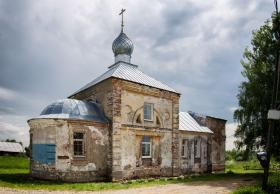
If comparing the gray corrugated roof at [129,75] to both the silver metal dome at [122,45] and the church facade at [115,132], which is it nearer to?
the church facade at [115,132]

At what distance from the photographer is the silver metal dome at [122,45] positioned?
22312 mm

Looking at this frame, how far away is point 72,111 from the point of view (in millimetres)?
17203

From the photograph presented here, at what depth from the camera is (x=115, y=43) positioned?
74.3ft


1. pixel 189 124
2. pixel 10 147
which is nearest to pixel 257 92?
pixel 189 124

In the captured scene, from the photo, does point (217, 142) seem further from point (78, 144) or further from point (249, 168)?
point (78, 144)

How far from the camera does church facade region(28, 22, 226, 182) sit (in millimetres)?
16422

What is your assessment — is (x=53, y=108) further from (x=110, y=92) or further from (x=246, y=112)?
(x=246, y=112)

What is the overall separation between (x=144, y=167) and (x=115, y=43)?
9.57 metres

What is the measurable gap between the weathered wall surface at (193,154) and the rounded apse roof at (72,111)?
8.22 m

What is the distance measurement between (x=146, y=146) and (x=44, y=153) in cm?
657

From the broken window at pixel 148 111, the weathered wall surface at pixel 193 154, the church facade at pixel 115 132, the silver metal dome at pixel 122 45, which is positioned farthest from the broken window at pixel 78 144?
the weathered wall surface at pixel 193 154

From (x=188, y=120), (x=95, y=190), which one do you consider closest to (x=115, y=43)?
(x=188, y=120)

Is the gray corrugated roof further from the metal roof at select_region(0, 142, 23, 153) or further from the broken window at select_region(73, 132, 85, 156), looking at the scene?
the metal roof at select_region(0, 142, 23, 153)

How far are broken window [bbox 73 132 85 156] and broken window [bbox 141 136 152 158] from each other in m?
4.19
